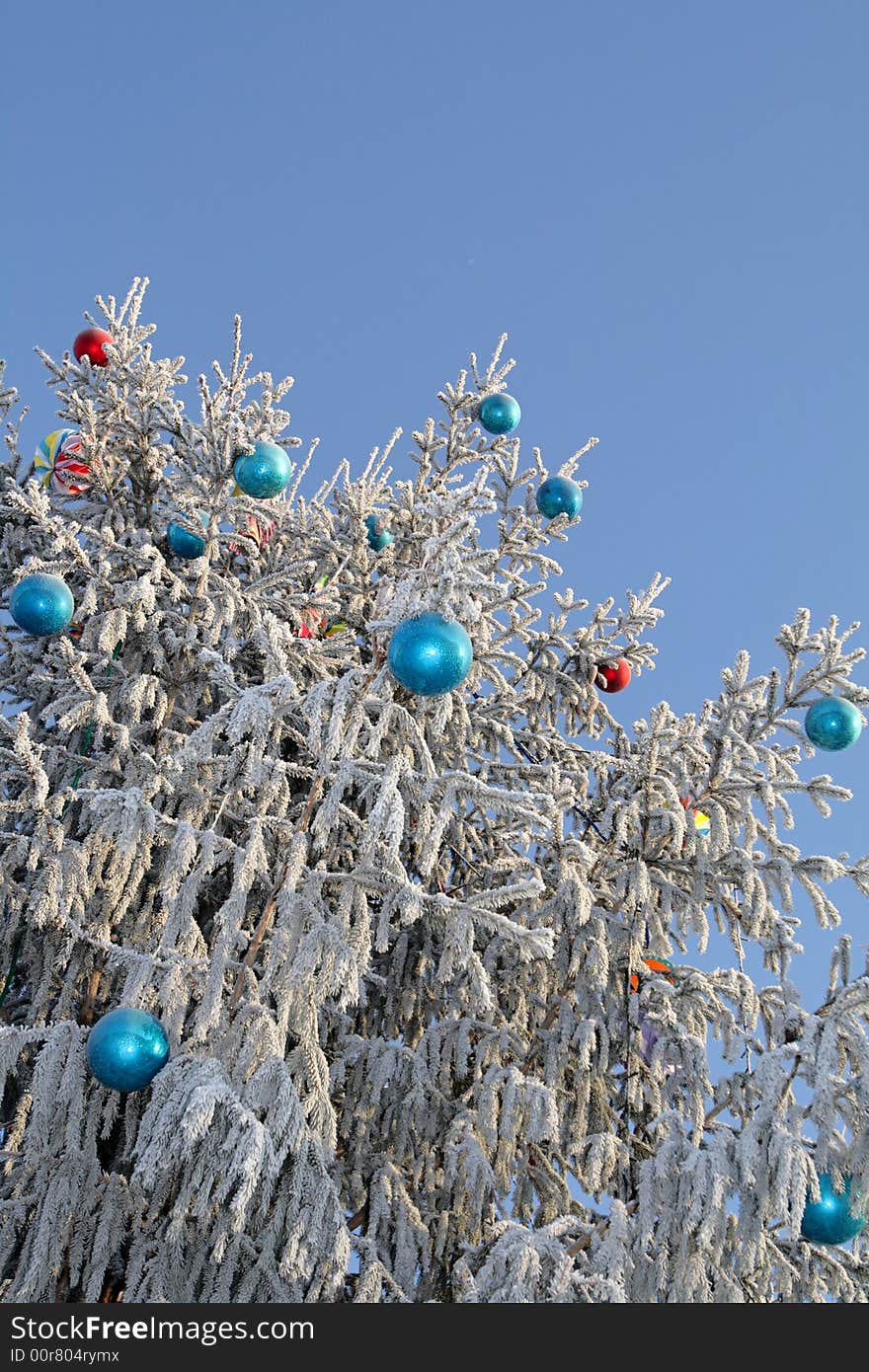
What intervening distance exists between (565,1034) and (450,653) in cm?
278

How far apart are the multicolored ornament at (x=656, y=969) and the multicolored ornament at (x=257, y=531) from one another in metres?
3.60

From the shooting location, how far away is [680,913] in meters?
6.17

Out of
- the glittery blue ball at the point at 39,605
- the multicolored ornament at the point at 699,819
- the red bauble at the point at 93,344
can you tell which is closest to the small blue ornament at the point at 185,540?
the glittery blue ball at the point at 39,605

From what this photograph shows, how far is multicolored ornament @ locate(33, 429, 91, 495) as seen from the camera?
736 cm

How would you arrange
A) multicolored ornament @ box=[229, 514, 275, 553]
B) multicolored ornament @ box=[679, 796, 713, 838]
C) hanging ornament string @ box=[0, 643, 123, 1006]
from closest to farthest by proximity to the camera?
hanging ornament string @ box=[0, 643, 123, 1006], multicolored ornament @ box=[679, 796, 713, 838], multicolored ornament @ box=[229, 514, 275, 553]

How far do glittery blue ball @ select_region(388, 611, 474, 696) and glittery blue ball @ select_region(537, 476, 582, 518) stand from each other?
3.73 m

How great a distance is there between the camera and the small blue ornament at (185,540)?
6559mm

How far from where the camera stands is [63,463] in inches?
300

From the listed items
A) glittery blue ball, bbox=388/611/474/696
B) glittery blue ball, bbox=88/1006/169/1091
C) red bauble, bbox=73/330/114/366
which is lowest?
glittery blue ball, bbox=88/1006/169/1091

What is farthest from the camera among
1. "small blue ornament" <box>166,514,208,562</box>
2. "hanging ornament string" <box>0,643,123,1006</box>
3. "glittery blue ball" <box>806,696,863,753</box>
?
"small blue ornament" <box>166,514,208,562</box>

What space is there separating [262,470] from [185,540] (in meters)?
0.89

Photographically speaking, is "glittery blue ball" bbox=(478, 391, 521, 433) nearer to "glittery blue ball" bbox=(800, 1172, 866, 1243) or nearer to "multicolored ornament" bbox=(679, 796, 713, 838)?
"multicolored ornament" bbox=(679, 796, 713, 838)

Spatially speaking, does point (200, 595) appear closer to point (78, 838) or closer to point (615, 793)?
point (78, 838)

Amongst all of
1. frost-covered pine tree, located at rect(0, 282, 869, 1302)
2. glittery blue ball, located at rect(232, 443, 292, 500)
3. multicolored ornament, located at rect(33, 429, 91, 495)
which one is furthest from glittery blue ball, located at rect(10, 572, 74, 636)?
multicolored ornament, located at rect(33, 429, 91, 495)
